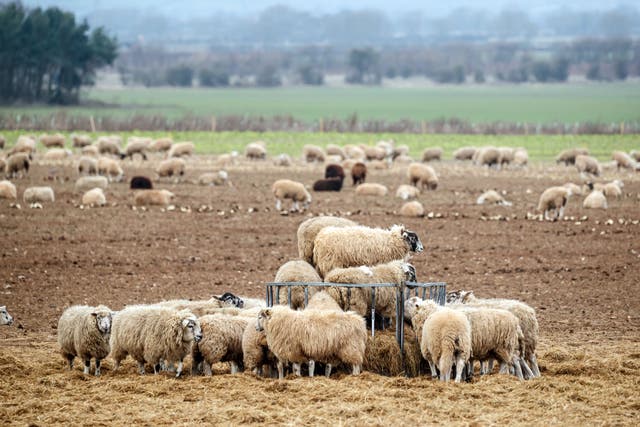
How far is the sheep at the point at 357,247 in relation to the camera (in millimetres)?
14805

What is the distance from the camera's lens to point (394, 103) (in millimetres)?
135875

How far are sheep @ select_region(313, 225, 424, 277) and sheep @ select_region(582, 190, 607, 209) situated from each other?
15674 mm

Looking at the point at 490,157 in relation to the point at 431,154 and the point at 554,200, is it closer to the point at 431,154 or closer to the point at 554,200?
the point at 431,154

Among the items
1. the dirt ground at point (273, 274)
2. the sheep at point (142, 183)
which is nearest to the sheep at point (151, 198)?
the dirt ground at point (273, 274)

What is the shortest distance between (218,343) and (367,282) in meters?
2.22

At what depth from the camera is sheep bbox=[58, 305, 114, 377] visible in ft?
43.3

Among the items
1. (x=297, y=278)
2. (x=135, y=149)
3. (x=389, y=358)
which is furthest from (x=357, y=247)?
(x=135, y=149)

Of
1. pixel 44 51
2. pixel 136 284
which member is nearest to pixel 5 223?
pixel 136 284

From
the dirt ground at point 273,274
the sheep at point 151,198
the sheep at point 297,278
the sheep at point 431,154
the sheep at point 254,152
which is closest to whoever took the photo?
the dirt ground at point 273,274

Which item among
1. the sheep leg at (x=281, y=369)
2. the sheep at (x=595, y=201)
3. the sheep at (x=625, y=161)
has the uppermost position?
the sheep at (x=625, y=161)

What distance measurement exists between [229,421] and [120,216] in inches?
677

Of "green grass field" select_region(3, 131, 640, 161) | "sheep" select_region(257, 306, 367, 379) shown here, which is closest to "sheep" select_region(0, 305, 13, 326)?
"sheep" select_region(257, 306, 367, 379)

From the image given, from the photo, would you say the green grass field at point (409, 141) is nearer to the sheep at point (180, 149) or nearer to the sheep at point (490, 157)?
the sheep at point (180, 149)

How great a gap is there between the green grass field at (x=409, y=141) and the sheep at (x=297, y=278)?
35213 millimetres
